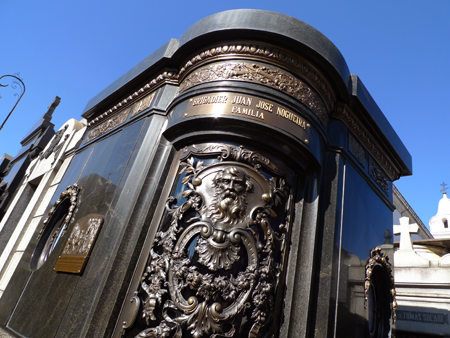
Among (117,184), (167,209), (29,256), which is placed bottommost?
(29,256)

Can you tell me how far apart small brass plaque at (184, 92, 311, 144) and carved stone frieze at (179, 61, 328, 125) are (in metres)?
0.29

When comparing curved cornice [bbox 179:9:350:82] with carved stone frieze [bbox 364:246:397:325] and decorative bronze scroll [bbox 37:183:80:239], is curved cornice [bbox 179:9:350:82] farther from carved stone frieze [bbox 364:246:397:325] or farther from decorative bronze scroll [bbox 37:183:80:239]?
decorative bronze scroll [bbox 37:183:80:239]

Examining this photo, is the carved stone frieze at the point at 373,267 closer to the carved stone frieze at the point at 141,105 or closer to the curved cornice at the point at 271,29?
the curved cornice at the point at 271,29

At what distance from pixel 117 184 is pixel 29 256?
2684 mm

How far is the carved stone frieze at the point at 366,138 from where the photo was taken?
16.3ft

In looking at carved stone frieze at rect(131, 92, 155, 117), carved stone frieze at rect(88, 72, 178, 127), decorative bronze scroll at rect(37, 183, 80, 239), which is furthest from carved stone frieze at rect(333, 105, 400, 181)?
decorative bronze scroll at rect(37, 183, 80, 239)

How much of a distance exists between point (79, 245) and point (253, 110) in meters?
3.01

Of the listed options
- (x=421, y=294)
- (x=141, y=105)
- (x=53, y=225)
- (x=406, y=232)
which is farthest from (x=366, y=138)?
(x=406, y=232)

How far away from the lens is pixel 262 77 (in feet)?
13.6

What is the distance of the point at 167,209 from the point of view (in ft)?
12.3

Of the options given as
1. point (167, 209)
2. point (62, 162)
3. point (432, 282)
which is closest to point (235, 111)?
point (167, 209)

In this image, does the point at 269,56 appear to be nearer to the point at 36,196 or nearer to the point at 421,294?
the point at 36,196

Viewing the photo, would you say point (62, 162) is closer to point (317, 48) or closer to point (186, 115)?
point (186, 115)

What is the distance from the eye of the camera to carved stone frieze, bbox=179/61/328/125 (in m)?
4.14
